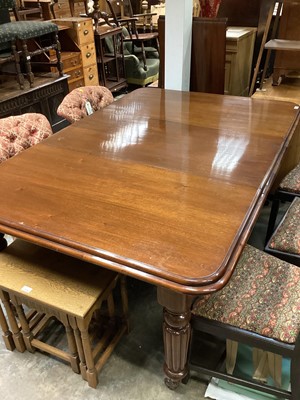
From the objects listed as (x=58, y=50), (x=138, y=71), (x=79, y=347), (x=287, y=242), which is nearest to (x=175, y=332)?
(x=79, y=347)

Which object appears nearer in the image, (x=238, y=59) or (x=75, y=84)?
(x=238, y=59)

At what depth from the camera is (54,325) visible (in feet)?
5.48

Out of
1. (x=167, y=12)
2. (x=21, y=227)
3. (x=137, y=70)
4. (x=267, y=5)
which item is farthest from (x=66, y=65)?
(x=21, y=227)

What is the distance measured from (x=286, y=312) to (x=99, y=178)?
0.78m

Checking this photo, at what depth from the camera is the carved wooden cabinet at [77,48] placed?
3.90 m

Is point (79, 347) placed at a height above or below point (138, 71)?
below

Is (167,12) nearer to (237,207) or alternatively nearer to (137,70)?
(237,207)

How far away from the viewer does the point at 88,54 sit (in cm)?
410

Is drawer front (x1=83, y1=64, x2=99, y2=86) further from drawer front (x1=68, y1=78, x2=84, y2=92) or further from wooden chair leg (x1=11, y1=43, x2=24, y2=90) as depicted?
wooden chair leg (x1=11, y1=43, x2=24, y2=90)

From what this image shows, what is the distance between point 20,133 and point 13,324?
87 cm

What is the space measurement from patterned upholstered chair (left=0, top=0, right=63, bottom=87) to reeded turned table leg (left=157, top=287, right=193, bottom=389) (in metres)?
2.82

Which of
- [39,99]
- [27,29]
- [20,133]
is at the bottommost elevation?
[39,99]

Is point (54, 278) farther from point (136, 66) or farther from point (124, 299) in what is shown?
point (136, 66)

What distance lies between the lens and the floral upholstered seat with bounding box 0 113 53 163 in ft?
5.49
